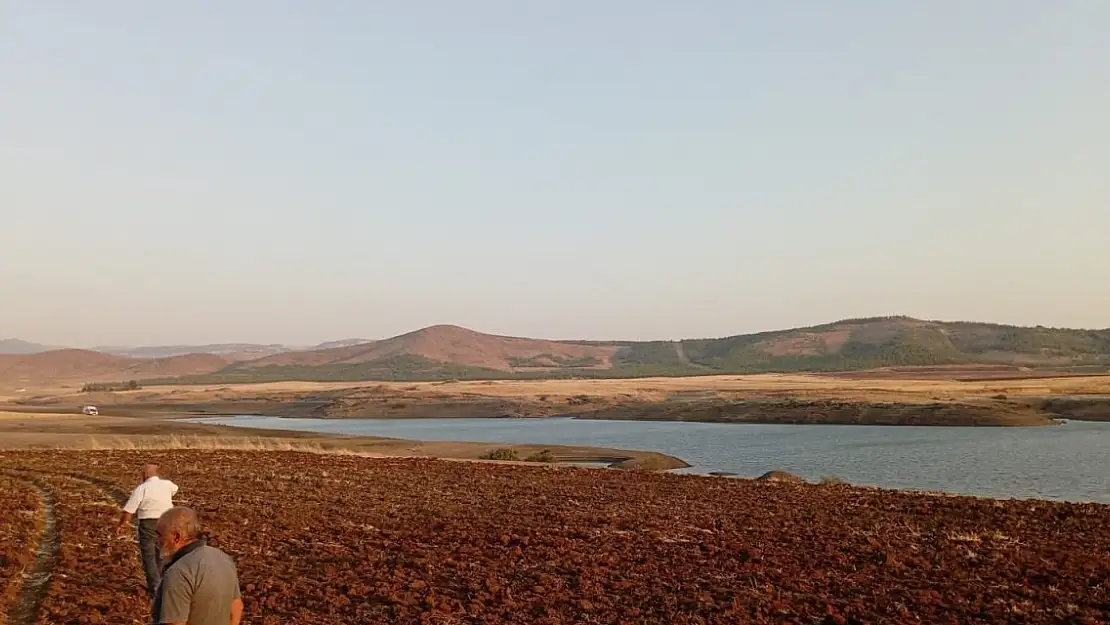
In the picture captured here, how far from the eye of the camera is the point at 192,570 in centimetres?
673

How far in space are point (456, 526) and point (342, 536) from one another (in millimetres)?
2665

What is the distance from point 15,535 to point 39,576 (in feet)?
13.0

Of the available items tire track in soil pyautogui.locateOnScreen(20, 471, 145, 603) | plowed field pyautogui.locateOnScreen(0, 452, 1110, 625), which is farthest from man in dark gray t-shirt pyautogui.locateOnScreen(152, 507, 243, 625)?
tire track in soil pyautogui.locateOnScreen(20, 471, 145, 603)

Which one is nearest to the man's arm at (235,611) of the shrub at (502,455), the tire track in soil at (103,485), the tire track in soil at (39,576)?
the tire track in soil at (39,576)

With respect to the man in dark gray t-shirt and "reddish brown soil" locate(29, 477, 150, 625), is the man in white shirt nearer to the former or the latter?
"reddish brown soil" locate(29, 477, 150, 625)

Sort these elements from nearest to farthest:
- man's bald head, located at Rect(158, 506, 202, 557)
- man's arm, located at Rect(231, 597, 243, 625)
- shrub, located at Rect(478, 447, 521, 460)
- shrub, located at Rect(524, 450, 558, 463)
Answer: man's bald head, located at Rect(158, 506, 202, 557)
man's arm, located at Rect(231, 597, 243, 625)
shrub, located at Rect(478, 447, 521, 460)
shrub, located at Rect(524, 450, 558, 463)

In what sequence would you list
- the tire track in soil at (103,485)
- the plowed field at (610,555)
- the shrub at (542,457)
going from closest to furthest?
1. the plowed field at (610,555)
2. the tire track in soil at (103,485)
3. the shrub at (542,457)

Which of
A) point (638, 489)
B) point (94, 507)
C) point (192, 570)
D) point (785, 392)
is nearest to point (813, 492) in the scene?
point (638, 489)

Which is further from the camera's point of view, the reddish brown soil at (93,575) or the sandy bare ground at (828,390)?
the sandy bare ground at (828,390)

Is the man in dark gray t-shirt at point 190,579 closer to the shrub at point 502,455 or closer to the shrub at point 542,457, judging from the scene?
the shrub at point 502,455

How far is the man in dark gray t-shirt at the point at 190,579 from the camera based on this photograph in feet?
21.9

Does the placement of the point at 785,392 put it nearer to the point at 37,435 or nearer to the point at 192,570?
the point at 37,435

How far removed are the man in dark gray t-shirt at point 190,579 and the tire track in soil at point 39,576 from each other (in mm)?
7102

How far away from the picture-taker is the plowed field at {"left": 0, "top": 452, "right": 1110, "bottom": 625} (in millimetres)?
13242
